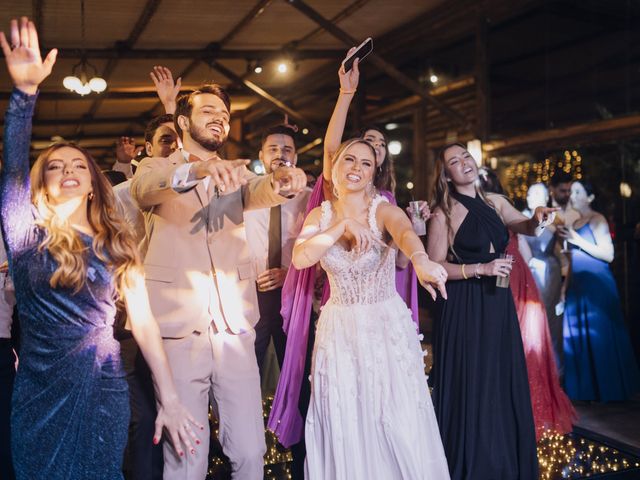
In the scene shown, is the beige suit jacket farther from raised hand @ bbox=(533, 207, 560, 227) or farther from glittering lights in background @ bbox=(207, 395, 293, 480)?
raised hand @ bbox=(533, 207, 560, 227)

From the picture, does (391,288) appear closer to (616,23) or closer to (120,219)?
(120,219)

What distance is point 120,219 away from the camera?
7.37 ft

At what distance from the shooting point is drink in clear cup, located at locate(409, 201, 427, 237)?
338cm

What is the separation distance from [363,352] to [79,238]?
51.6 inches

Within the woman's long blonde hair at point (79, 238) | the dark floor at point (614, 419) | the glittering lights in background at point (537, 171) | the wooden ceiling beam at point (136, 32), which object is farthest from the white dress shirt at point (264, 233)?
the wooden ceiling beam at point (136, 32)

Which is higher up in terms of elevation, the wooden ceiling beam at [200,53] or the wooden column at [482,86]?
the wooden ceiling beam at [200,53]

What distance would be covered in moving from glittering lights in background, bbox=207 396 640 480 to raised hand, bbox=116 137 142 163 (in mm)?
2016

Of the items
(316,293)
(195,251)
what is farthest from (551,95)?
(195,251)

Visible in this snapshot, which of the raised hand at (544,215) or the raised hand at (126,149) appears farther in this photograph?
the raised hand at (126,149)

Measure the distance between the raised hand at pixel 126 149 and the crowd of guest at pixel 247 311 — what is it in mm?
414

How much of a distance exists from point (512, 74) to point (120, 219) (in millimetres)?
6329

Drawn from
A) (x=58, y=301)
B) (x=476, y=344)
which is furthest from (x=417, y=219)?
(x=58, y=301)

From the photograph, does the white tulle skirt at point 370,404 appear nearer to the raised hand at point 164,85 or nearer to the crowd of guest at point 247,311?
the crowd of guest at point 247,311

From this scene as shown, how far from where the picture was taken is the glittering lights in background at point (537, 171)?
265 inches
